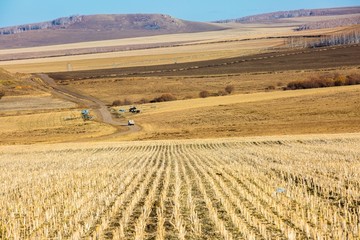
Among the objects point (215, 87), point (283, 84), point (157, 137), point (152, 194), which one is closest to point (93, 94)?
point (215, 87)

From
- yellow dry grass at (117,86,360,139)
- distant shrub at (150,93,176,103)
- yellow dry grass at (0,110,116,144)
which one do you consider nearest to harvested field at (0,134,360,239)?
yellow dry grass at (117,86,360,139)

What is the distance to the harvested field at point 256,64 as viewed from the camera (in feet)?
395

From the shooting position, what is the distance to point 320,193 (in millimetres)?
15375

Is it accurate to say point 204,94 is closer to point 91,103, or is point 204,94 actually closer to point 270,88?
point 270,88

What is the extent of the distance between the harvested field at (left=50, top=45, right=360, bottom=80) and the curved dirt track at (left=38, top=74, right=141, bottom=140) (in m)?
11.3

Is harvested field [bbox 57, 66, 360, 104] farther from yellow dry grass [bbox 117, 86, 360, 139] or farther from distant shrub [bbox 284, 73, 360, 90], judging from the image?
yellow dry grass [bbox 117, 86, 360, 139]

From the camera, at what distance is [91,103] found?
301ft

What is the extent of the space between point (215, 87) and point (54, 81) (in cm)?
4573

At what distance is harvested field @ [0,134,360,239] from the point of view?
11.6 m

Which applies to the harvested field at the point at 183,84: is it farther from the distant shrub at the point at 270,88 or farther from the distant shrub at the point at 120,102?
the distant shrub at the point at 120,102

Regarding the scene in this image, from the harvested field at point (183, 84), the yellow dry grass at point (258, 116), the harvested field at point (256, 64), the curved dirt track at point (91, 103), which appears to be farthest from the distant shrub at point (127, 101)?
the harvested field at point (256, 64)

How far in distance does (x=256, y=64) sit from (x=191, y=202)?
119m

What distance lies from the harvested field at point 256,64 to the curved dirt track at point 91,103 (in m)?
11.3

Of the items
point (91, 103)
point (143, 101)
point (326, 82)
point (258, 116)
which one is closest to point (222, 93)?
point (143, 101)
